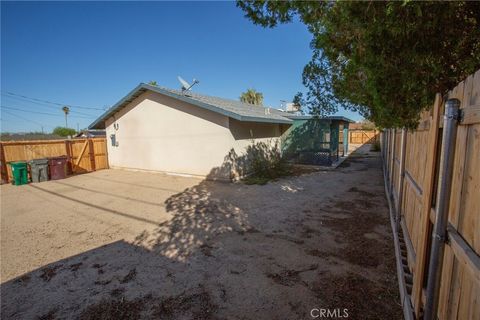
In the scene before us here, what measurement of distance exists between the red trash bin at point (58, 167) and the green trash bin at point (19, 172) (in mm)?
886

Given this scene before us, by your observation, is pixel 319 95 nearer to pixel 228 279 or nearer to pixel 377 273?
pixel 377 273

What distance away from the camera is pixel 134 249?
425 cm

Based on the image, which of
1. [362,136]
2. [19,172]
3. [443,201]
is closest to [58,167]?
[19,172]

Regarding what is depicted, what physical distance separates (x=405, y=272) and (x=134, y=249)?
13.8 feet

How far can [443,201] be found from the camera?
1658 millimetres

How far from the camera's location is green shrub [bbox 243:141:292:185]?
416 inches

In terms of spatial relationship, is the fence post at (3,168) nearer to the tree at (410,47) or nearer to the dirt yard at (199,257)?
the dirt yard at (199,257)

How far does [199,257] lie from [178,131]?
786 centimetres

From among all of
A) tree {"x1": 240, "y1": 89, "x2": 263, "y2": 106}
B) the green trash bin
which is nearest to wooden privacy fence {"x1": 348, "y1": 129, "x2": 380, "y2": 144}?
tree {"x1": 240, "y1": 89, "x2": 263, "y2": 106}

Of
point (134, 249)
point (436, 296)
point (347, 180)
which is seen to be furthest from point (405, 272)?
point (347, 180)

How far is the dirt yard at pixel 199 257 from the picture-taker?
9.27 feet

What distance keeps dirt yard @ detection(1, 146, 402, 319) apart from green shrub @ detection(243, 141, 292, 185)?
9.55ft

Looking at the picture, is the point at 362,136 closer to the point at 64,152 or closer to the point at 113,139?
the point at 113,139

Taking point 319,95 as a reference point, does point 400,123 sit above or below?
below
